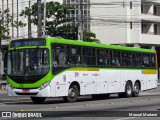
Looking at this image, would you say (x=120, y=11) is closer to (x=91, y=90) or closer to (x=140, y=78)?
(x=140, y=78)

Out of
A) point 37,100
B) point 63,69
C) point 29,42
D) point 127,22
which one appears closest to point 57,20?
point 127,22

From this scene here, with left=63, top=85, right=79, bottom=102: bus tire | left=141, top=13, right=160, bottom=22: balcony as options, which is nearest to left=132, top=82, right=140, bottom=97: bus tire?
left=63, top=85, right=79, bottom=102: bus tire

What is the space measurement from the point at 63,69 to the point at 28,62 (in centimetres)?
177

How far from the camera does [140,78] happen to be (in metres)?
30.6

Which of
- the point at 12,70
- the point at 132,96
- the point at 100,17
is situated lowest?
the point at 132,96

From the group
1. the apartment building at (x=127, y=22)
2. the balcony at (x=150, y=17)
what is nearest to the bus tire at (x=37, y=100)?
the apartment building at (x=127, y=22)

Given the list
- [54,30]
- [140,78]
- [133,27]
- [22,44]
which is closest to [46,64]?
[22,44]

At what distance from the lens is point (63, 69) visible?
23.5 m

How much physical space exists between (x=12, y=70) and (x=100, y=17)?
141 feet

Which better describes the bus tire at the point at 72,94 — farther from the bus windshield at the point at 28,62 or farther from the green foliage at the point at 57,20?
the green foliage at the point at 57,20

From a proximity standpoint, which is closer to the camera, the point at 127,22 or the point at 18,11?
the point at 127,22

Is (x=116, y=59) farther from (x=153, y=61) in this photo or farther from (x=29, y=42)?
(x=29, y=42)

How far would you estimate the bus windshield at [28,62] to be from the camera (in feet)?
74.6

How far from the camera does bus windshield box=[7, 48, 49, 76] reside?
74.6 ft
